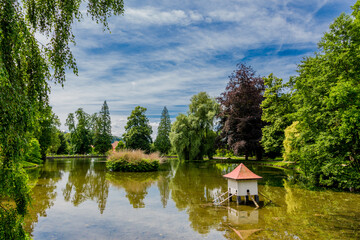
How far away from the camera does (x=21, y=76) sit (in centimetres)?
391

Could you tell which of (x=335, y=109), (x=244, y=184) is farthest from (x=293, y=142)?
(x=244, y=184)

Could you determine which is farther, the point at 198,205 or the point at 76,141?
the point at 76,141

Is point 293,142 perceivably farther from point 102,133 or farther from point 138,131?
point 102,133

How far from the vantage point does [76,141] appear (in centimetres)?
5572

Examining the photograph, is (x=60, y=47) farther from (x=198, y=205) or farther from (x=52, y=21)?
(x=198, y=205)

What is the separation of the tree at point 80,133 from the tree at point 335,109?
5267 centimetres

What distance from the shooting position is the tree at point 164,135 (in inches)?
2227

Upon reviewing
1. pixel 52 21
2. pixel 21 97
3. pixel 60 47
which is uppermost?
pixel 52 21

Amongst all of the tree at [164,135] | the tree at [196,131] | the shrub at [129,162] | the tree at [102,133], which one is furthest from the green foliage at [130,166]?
the tree at [102,133]

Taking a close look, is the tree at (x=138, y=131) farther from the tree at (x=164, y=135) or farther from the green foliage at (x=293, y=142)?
the green foliage at (x=293, y=142)

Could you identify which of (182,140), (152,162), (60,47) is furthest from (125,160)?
(60,47)

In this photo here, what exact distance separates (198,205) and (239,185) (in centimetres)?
187

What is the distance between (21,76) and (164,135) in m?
54.5

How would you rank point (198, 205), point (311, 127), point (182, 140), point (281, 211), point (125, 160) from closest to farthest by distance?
point (281, 211) < point (198, 205) < point (311, 127) < point (125, 160) < point (182, 140)
